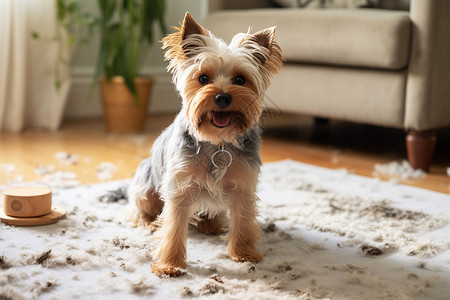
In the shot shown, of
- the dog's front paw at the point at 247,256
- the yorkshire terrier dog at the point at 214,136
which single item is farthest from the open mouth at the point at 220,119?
the dog's front paw at the point at 247,256

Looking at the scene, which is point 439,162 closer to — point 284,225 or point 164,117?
point 284,225

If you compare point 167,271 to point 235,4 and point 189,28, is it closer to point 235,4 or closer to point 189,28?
point 189,28

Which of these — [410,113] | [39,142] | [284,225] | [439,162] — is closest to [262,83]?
[284,225]

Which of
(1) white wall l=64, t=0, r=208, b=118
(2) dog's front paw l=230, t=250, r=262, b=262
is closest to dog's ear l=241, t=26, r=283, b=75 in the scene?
(2) dog's front paw l=230, t=250, r=262, b=262

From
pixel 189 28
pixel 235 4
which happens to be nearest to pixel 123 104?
pixel 235 4

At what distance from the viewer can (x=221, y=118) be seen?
5.05 ft

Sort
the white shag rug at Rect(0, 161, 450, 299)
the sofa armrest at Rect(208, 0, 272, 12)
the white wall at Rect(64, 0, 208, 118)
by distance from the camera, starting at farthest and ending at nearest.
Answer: the white wall at Rect(64, 0, 208, 118), the sofa armrest at Rect(208, 0, 272, 12), the white shag rug at Rect(0, 161, 450, 299)

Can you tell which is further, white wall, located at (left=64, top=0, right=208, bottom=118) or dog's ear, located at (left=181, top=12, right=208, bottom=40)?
white wall, located at (left=64, top=0, right=208, bottom=118)

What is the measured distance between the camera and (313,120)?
4.55 m

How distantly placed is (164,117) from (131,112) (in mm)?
704

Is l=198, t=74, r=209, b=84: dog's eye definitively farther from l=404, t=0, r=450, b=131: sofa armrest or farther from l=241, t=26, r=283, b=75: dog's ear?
l=404, t=0, r=450, b=131: sofa armrest

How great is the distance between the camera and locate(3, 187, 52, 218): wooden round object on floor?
1892 millimetres

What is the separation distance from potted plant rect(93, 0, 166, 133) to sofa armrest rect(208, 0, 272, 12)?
385 mm

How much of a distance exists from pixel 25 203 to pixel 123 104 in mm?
1916
